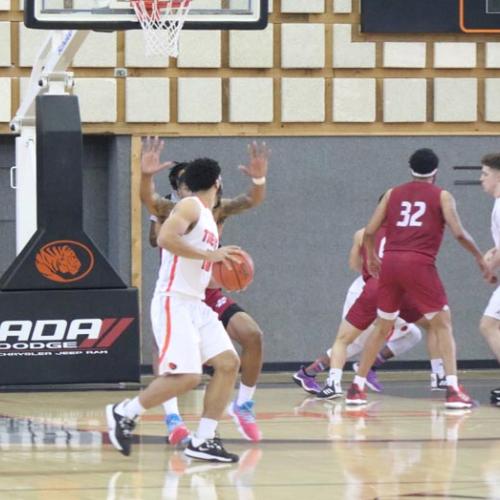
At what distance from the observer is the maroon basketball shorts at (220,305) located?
38.3 feet

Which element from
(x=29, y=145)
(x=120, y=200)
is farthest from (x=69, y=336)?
(x=120, y=200)

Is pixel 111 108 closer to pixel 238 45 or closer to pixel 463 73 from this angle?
pixel 238 45

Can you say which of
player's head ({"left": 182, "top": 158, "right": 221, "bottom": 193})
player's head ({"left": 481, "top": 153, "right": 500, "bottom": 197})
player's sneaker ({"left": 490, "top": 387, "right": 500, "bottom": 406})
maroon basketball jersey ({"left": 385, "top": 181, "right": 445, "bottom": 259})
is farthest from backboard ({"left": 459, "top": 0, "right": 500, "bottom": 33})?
player's head ({"left": 182, "top": 158, "right": 221, "bottom": 193})

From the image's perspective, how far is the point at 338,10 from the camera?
17.8 m

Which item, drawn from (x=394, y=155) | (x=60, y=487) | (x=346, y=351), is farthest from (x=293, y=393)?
(x=60, y=487)

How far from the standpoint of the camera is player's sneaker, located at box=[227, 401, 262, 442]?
36.6 ft

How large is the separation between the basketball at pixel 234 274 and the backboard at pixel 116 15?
3.00 metres

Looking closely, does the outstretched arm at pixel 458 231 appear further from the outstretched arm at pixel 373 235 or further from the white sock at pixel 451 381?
the white sock at pixel 451 381

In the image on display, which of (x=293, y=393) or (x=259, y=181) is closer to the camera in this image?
(x=259, y=181)

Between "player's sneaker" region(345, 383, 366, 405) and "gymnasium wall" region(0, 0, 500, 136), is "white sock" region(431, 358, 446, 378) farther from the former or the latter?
"gymnasium wall" region(0, 0, 500, 136)

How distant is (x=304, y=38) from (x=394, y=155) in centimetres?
161

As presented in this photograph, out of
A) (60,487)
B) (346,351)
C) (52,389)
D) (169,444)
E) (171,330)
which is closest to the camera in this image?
(60,487)

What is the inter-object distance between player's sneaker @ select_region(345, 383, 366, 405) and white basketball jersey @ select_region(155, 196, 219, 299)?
11.6ft

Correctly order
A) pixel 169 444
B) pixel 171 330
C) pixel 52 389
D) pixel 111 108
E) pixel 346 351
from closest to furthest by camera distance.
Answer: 1. pixel 171 330
2. pixel 169 444
3. pixel 346 351
4. pixel 52 389
5. pixel 111 108
